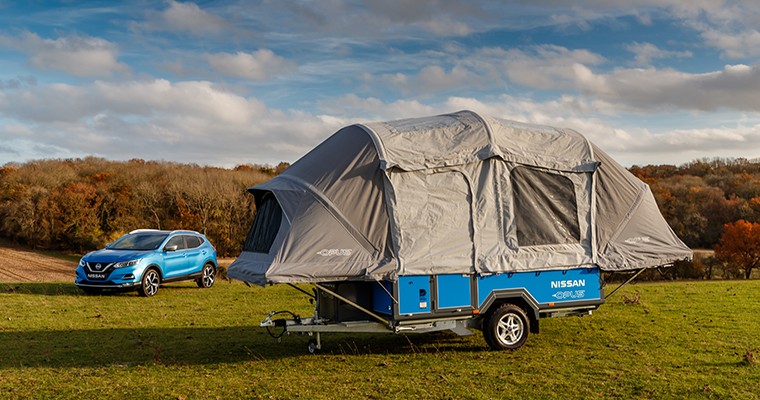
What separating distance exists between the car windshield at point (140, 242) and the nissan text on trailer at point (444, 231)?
9.65 meters

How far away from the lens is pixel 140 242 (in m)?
19.3

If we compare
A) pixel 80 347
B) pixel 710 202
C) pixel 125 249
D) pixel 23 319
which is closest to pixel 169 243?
pixel 125 249

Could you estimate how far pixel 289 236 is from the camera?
9125 mm

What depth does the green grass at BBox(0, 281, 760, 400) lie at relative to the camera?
780 centimetres

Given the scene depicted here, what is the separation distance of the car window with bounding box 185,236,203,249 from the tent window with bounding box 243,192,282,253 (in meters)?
10.2

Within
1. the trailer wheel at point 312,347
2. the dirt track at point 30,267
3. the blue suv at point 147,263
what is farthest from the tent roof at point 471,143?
the dirt track at point 30,267

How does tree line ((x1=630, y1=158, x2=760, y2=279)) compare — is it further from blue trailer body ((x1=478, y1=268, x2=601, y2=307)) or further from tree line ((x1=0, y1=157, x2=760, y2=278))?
blue trailer body ((x1=478, y1=268, x2=601, y2=307))

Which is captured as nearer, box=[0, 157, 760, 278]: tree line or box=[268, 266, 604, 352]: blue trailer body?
box=[268, 266, 604, 352]: blue trailer body

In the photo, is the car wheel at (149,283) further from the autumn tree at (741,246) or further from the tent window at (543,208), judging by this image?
the autumn tree at (741,246)

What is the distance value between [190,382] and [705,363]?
6.85 m

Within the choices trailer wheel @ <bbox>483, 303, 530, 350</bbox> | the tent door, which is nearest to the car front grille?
the tent door

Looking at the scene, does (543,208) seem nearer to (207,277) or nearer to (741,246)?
(207,277)

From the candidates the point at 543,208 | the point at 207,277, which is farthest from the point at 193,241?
the point at 543,208

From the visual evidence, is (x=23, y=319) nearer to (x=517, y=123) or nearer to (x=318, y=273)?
(x=318, y=273)
